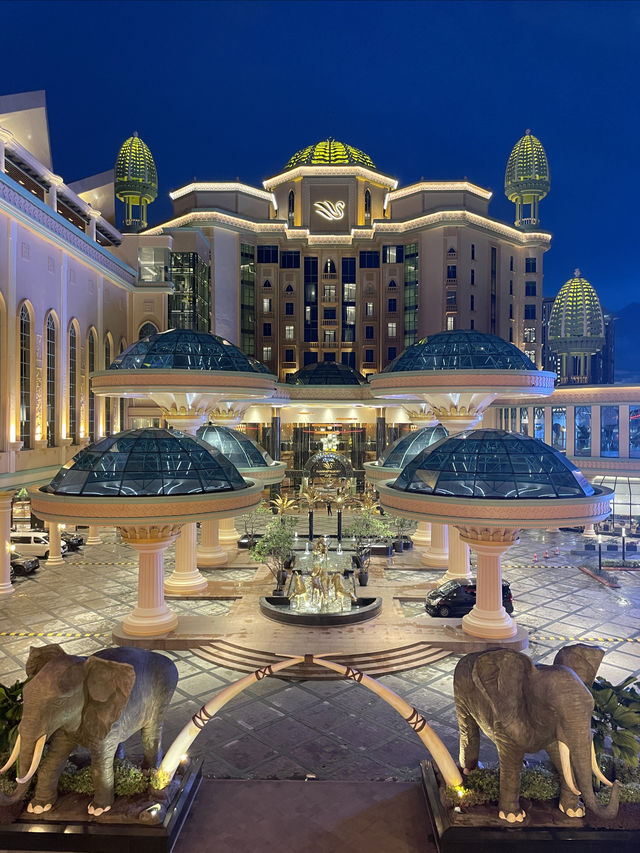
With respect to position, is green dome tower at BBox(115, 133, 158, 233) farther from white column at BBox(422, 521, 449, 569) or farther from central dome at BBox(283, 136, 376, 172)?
white column at BBox(422, 521, 449, 569)

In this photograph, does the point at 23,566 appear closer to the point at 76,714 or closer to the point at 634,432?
the point at 76,714

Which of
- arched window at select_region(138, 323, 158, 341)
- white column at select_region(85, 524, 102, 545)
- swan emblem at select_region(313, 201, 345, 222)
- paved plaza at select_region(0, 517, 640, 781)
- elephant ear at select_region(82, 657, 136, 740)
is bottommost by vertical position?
paved plaza at select_region(0, 517, 640, 781)

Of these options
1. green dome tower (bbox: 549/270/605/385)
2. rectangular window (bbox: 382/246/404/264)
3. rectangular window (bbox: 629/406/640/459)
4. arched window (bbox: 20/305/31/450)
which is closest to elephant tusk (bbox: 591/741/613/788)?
arched window (bbox: 20/305/31/450)

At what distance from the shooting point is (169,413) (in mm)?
29438

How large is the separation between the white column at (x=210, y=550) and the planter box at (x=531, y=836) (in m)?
23.1

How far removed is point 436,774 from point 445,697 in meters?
5.69

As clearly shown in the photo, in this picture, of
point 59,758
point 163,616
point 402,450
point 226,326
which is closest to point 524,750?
point 59,758

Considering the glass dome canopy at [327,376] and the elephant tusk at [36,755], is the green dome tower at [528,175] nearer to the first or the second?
the glass dome canopy at [327,376]

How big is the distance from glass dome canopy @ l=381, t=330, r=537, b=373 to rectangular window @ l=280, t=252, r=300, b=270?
41.1 meters

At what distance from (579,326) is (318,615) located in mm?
44321

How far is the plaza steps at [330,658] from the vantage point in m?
19.6

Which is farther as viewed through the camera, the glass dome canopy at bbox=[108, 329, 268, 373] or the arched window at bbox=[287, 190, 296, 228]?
the arched window at bbox=[287, 190, 296, 228]

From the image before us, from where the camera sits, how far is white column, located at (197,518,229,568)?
3244 centimetres

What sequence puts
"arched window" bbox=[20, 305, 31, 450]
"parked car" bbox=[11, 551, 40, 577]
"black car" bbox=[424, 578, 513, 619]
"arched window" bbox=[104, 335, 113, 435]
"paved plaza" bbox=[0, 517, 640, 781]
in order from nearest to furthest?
"paved plaza" bbox=[0, 517, 640, 781] → "black car" bbox=[424, 578, 513, 619] → "parked car" bbox=[11, 551, 40, 577] → "arched window" bbox=[20, 305, 31, 450] → "arched window" bbox=[104, 335, 113, 435]
